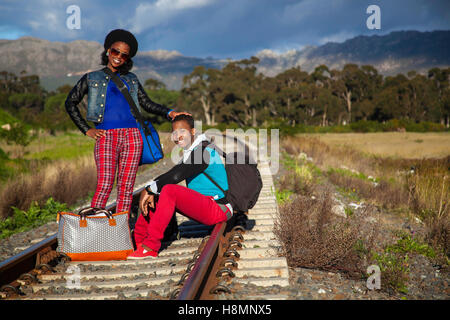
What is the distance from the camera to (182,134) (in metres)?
3.91

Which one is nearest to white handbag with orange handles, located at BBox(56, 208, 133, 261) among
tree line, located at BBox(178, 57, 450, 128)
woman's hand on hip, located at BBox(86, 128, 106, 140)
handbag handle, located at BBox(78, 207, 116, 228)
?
handbag handle, located at BBox(78, 207, 116, 228)

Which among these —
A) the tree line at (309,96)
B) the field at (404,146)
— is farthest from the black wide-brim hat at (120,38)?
the tree line at (309,96)

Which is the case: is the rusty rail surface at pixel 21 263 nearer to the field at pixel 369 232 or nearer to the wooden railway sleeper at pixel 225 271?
the wooden railway sleeper at pixel 225 271

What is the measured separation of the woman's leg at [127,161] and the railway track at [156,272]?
0.67 metres

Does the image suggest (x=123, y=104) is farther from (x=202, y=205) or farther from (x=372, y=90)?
(x=372, y=90)

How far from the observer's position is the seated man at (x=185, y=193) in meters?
3.74

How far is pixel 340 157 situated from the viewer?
14641 mm

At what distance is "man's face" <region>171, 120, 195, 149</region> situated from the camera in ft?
12.8

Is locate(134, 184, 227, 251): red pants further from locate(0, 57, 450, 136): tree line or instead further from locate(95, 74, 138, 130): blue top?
locate(0, 57, 450, 136): tree line

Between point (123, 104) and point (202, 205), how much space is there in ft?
4.25

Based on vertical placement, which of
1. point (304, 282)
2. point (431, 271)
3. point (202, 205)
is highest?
point (202, 205)

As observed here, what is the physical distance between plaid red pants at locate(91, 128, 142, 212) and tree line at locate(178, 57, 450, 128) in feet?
186

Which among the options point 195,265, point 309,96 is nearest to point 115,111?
point 195,265
